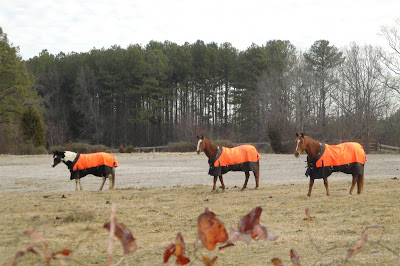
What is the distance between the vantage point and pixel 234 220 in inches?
Result: 421

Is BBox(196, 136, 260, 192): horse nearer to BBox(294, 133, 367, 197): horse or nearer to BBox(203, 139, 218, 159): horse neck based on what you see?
BBox(203, 139, 218, 159): horse neck

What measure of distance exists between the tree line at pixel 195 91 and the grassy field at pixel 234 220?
1875 inches

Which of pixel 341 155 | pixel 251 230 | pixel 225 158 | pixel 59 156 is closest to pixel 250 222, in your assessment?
pixel 251 230

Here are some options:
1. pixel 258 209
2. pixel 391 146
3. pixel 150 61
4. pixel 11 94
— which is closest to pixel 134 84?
pixel 150 61

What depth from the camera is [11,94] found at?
199 feet

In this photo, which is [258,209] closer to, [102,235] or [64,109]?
[102,235]

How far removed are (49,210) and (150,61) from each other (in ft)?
229

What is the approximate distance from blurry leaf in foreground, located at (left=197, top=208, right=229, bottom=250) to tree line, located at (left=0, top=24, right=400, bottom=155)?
2388 inches

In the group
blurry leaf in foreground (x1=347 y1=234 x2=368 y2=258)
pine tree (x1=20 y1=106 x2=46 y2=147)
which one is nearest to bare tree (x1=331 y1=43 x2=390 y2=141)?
pine tree (x1=20 y1=106 x2=46 y2=147)

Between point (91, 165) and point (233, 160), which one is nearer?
point (233, 160)

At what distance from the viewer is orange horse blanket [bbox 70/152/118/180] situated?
19.0 m

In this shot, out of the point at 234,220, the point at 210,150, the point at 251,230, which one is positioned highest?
the point at 210,150

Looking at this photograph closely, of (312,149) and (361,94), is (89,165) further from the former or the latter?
(361,94)

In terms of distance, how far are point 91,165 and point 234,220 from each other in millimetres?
9599
